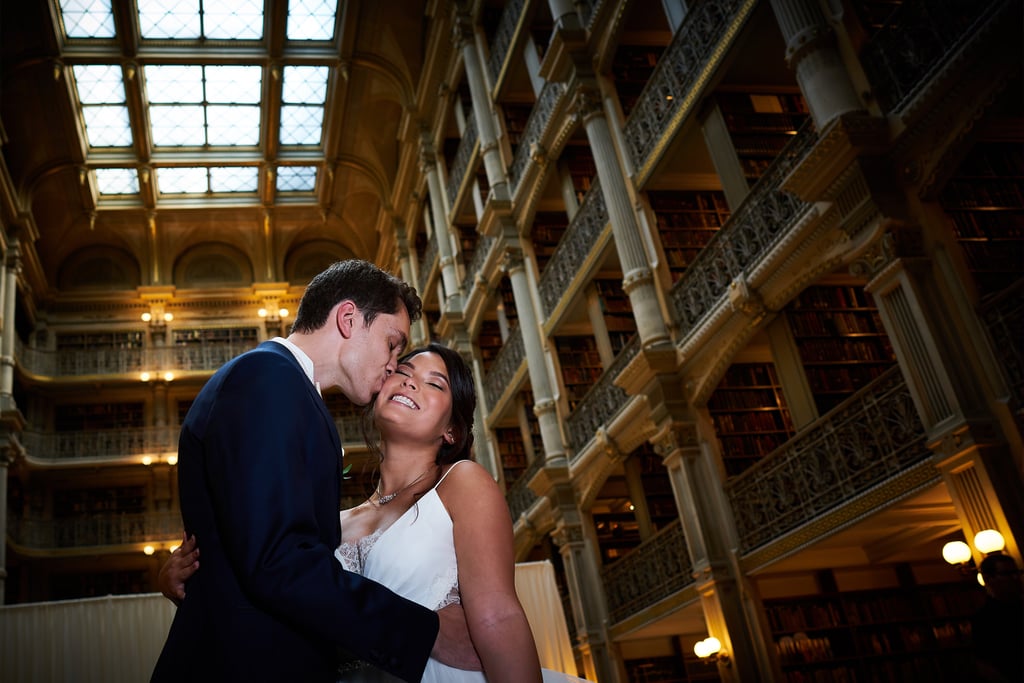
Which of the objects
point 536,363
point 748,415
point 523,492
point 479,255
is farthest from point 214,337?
point 748,415

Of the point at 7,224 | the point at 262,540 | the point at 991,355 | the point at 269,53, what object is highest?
the point at 269,53

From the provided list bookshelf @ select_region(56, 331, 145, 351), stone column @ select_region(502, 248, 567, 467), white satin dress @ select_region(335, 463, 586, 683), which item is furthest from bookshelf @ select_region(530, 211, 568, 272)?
bookshelf @ select_region(56, 331, 145, 351)

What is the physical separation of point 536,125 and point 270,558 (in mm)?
12193

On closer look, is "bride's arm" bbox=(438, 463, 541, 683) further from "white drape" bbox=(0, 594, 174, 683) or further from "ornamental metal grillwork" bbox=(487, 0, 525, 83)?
"ornamental metal grillwork" bbox=(487, 0, 525, 83)

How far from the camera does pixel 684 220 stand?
1044 centimetres

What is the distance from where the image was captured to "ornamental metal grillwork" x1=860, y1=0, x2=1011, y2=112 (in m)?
5.50

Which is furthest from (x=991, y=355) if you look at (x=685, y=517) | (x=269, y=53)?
(x=269, y=53)

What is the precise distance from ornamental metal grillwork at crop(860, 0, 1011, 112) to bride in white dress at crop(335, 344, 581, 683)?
15.0 feet

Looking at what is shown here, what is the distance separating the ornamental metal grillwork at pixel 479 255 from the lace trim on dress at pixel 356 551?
508 inches

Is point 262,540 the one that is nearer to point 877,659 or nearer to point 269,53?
point 877,659

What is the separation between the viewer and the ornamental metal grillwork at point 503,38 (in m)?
14.0

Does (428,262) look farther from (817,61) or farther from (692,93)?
(817,61)

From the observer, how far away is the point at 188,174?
73.5 ft

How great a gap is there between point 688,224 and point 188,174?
53.4 feet
